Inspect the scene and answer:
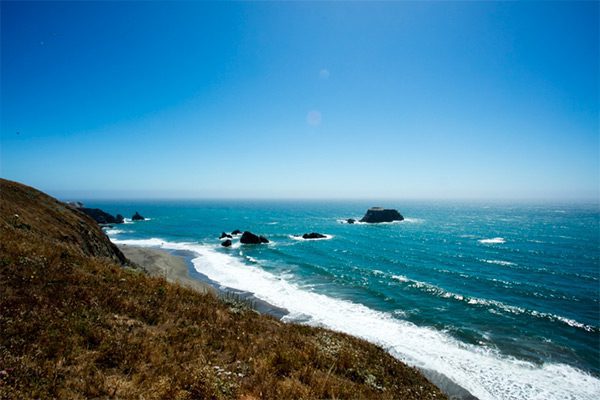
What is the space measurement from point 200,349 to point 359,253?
57.3 m

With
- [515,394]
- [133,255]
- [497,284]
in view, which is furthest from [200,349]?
[133,255]

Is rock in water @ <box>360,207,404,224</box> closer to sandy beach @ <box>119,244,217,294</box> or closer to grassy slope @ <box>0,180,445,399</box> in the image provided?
sandy beach @ <box>119,244,217,294</box>

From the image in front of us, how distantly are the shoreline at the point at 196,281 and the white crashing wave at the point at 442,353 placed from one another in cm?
88

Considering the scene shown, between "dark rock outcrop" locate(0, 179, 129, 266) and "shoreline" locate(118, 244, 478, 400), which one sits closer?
"shoreline" locate(118, 244, 478, 400)

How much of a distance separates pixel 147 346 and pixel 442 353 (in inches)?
910

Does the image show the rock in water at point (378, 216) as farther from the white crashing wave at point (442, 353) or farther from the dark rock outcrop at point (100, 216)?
the dark rock outcrop at point (100, 216)

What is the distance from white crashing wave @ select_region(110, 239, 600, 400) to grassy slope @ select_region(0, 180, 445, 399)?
1174 centimetres

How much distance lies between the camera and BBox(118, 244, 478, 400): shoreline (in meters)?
19.5

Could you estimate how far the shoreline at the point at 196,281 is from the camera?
19.5 m

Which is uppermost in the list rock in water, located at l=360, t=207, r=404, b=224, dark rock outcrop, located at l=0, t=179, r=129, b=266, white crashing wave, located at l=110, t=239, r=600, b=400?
dark rock outcrop, located at l=0, t=179, r=129, b=266

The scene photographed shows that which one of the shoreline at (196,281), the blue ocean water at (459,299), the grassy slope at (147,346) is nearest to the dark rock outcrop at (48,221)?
the shoreline at (196,281)

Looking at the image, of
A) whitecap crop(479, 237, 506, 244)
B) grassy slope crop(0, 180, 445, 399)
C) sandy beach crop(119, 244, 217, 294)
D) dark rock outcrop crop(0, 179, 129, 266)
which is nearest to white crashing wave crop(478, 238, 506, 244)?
whitecap crop(479, 237, 506, 244)

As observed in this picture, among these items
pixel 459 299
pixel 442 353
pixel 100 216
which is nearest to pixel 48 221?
pixel 442 353

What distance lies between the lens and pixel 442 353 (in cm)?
2364
